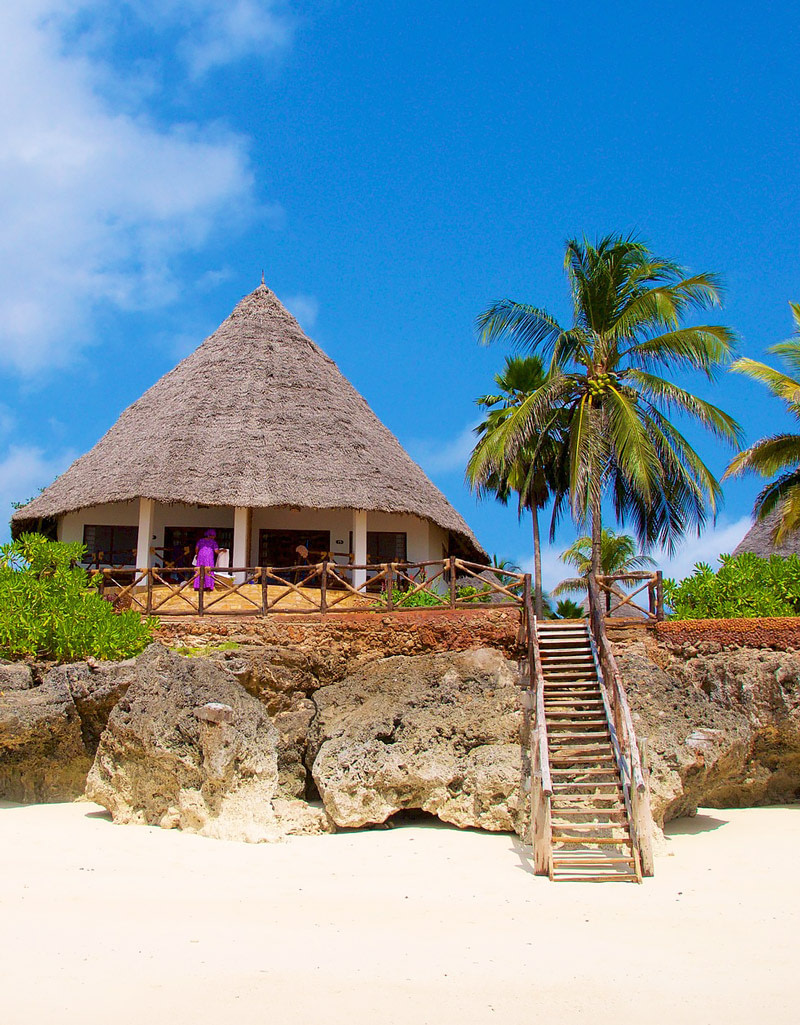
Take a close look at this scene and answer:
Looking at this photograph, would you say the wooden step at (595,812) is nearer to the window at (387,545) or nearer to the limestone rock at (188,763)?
the limestone rock at (188,763)

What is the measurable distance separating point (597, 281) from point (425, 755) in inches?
446

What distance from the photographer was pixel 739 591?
50.2 ft

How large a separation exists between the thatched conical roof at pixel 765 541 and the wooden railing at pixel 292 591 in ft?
41.4

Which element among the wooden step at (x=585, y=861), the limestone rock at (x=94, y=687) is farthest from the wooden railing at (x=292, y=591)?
the wooden step at (x=585, y=861)

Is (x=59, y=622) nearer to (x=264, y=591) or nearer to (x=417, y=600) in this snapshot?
(x=264, y=591)

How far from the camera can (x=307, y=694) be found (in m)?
14.0

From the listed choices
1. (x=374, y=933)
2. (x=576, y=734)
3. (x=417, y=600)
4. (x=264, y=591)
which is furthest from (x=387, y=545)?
(x=374, y=933)

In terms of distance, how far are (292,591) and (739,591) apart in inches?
→ 299

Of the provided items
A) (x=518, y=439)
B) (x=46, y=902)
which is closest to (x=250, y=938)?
(x=46, y=902)

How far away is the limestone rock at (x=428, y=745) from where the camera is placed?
12.0 m

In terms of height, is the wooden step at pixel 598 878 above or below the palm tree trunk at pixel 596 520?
below

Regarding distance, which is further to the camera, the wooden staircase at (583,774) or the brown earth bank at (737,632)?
the brown earth bank at (737,632)

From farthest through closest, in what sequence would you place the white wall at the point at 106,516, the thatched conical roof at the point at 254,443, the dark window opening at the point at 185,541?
the white wall at the point at 106,516 < the dark window opening at the point at 185,541 < the thatched conical roof at the point at 254,443

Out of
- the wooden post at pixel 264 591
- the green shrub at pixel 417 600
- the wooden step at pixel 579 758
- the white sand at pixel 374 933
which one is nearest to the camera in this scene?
the white sand at pixel 374 933
